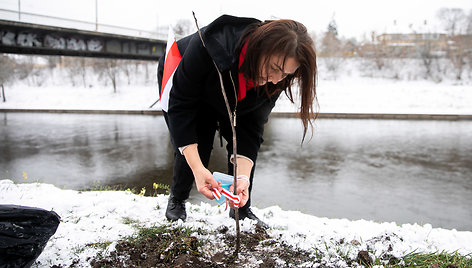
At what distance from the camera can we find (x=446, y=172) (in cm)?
746

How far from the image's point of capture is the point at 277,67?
62.5 inches

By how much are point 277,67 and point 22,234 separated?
1.51 meters

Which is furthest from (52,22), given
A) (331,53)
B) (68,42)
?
(331,53)

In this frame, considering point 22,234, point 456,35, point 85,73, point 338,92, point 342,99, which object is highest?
point 456,35

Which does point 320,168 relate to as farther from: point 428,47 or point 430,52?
point 428,47

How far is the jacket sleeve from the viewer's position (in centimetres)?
177

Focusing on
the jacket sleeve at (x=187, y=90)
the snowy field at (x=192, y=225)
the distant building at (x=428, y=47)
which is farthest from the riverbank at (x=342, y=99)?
the jacket sleeve at (x=187, y=90)

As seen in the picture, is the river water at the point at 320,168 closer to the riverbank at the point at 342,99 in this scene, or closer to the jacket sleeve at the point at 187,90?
the jacket sleeve at the point at 187,90

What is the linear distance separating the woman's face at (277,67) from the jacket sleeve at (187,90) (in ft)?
1.10

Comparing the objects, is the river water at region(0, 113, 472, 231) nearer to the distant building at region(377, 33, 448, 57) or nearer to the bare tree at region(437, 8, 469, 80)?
the bare tree at region(437, 8, 469, 80)

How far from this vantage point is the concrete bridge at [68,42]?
43.5 feet

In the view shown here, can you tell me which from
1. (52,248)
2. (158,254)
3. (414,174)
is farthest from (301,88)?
(414,174)

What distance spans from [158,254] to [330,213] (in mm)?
3418

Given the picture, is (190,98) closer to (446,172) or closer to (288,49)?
(288,49)
